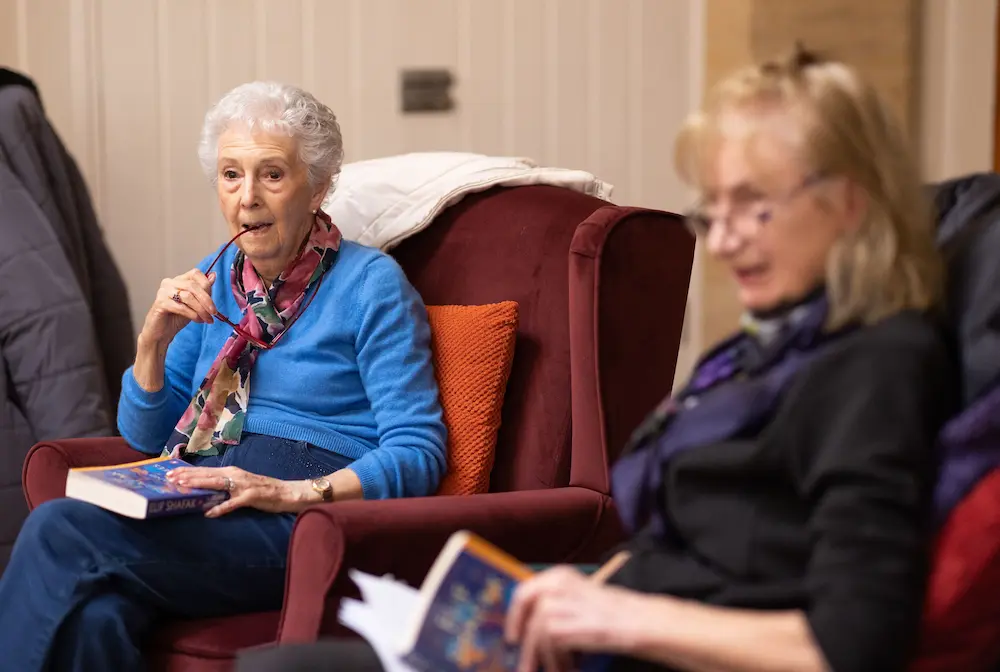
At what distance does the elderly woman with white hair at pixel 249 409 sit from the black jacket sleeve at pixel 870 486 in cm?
92

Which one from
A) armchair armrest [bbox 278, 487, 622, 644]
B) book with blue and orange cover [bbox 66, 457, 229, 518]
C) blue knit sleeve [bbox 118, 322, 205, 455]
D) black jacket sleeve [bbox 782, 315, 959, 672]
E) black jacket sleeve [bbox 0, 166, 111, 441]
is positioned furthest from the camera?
black jacket sleeve [bbox 0, 166, 111, 441]

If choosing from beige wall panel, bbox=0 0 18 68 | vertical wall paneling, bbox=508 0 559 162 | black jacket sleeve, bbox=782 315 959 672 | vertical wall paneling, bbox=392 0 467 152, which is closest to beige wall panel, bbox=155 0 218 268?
beige wall panel, bbox=0 0 18 68

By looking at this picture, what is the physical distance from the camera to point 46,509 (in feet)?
5.53

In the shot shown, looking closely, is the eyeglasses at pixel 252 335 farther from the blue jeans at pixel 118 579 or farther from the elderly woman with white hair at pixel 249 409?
the blue jeans at pixel 118 579

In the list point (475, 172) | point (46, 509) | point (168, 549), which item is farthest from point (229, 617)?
point (475, 172)

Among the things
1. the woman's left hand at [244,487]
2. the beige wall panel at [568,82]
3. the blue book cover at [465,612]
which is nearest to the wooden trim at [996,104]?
the beige wall panel at [568,82]

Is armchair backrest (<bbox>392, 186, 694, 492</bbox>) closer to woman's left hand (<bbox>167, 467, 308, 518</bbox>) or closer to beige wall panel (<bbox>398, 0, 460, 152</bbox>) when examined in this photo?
woman's left hand (<bbox>167, 467, 308, 518</bbox>)

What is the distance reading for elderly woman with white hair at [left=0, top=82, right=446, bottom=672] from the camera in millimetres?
1662

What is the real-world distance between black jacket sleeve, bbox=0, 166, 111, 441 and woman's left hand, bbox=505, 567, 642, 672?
172cm

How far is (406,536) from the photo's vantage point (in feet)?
5.04

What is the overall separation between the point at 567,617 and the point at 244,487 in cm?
83

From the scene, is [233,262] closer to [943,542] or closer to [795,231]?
[795,231]

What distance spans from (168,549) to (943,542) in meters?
1.09

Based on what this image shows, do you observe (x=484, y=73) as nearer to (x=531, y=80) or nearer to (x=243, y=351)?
(x=531, y=80)
